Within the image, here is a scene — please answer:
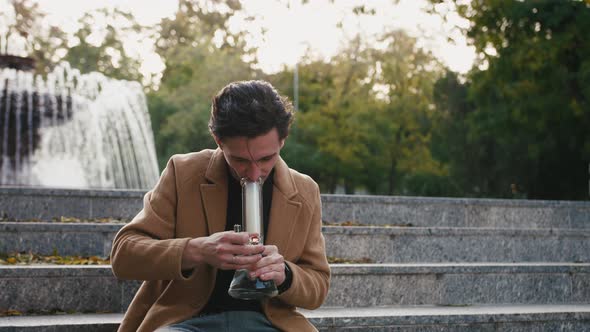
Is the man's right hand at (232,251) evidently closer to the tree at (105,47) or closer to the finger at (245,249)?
the finger at (245,249)

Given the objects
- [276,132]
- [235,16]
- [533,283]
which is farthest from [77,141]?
[235,16]

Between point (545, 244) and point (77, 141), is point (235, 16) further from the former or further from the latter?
point (545, 244)

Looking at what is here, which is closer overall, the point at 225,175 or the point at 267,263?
the point at 267,263

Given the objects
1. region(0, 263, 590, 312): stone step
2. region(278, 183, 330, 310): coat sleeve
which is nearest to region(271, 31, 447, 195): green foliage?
region(0, 263, 590, 312): stone step

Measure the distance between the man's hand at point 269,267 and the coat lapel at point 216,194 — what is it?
0.40m

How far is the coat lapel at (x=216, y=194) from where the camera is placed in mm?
3312

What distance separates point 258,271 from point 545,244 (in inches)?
197

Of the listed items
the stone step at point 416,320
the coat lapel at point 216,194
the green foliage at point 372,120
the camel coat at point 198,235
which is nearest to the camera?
the camel coat at point 198,235

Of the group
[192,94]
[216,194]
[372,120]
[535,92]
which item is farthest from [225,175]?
[192,94]

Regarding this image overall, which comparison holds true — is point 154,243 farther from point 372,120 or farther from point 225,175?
point 372,120

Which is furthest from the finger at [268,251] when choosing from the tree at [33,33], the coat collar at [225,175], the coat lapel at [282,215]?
the tree at [33,33]

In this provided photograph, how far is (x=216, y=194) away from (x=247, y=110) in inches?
19.1

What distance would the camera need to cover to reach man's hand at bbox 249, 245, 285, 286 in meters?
2.93

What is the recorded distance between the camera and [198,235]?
333 centimetres
